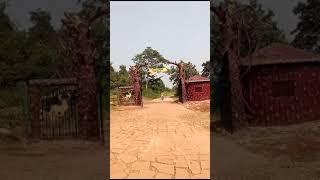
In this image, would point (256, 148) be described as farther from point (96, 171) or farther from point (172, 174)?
point (96, 171)

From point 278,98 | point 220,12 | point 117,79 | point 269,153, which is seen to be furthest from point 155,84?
point 269,153

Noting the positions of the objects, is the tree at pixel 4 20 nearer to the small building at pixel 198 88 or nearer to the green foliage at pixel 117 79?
the green foliage at pixel 117 79

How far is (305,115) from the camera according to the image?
48.8 feet

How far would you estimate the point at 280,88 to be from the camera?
14750mm

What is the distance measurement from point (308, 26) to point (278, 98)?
14364mm

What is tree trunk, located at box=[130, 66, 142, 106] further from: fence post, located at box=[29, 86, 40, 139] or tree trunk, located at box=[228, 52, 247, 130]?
fence post, located at box=[29, 86, 40, 139]

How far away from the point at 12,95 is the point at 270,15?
22703 mm

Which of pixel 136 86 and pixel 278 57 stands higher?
pixel 278 57

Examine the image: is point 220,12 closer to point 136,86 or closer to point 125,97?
point 136,86

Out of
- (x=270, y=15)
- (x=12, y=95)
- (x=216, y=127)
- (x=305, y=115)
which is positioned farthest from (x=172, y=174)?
(x=270, y=15)

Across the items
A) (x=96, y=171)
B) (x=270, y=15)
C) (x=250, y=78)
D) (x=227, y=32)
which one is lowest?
(x=96, y=171)

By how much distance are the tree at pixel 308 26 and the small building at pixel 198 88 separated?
8049mm

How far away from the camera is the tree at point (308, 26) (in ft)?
84.3

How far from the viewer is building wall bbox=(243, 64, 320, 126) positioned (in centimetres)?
1456
